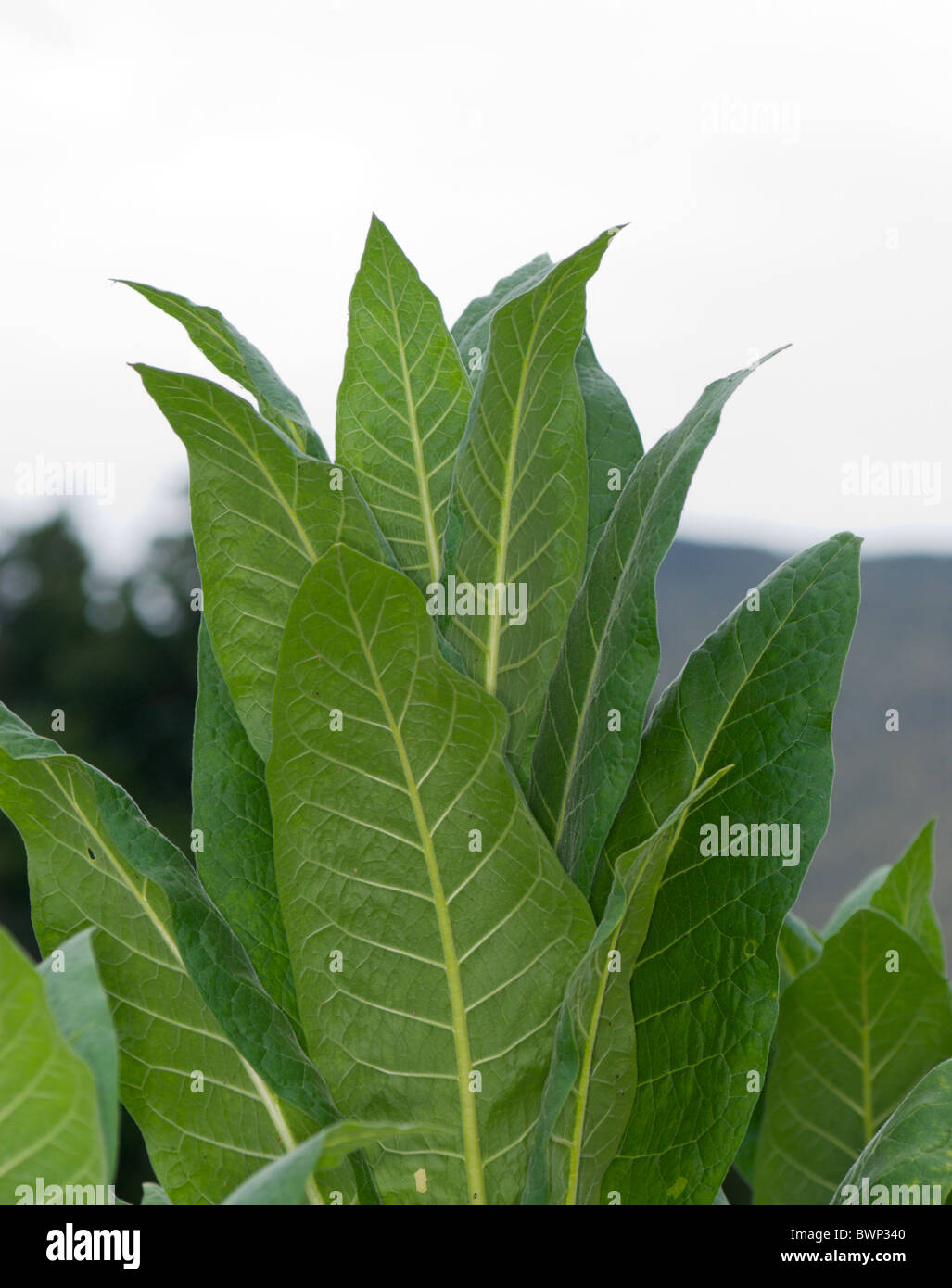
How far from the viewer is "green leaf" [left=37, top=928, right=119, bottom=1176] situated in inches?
16.3

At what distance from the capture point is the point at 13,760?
1.87 ft

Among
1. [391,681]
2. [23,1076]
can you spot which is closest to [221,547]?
[391,681]

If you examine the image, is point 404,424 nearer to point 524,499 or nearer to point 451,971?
point 524,499

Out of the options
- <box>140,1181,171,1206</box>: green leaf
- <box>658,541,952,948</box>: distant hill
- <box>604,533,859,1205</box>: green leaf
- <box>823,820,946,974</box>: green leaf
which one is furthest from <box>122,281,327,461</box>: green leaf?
<box>658,541,952,948</box>: distant hill

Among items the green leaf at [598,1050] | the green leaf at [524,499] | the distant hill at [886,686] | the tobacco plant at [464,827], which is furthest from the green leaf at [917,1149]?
the distant hill at [886,686]

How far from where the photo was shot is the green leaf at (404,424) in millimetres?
644

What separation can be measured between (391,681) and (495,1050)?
0.19 m

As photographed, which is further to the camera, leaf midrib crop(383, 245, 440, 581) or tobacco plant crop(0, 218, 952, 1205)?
leaf midrib crop(383, 245, 440, 581)

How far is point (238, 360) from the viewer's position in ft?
1.92

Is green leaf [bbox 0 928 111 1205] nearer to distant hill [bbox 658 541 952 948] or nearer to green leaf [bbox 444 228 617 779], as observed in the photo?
green leaf [bbox 444 228 617 779]

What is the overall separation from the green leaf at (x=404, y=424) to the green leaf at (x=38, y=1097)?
330mm

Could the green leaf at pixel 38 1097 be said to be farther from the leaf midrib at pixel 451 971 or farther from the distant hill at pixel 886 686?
the distant hill at pixel 886 686

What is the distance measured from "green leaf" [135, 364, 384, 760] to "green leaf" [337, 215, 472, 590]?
89 millimetres
